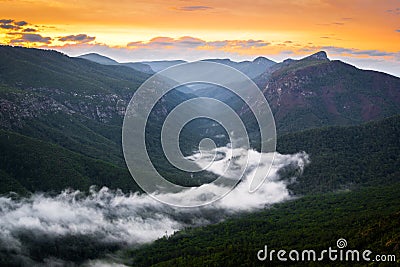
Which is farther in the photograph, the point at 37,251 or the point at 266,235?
the point at 37,251

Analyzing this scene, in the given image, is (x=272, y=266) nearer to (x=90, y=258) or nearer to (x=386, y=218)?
(x=386, y=218)

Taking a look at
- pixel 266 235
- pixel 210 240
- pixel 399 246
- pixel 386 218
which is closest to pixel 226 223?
pixel 210 240

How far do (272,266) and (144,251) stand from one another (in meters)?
74.5

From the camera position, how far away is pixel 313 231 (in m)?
154

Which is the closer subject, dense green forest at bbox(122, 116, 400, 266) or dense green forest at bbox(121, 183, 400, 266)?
dense green forest at bbox(121, 183, 400, 266)

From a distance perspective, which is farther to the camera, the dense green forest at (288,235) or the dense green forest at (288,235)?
the dense green forest at (288,235)

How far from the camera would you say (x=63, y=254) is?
620ft

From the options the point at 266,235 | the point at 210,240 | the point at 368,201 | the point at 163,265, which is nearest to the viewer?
the point at 163,265

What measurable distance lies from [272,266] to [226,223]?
6856 cm

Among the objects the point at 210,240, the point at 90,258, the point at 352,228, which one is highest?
the point at 352,228

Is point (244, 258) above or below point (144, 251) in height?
above

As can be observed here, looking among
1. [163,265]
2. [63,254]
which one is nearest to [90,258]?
[63,254]

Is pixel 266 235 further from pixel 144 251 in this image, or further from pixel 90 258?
pixel 90 258

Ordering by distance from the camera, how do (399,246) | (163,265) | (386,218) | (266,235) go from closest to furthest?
(399,246), (386,218), (163,265), (266,235)
